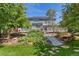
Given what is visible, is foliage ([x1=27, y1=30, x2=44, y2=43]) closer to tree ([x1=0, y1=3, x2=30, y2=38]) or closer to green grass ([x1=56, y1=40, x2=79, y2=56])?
tree ([x1=0, y1=3, x2=30, y2=38])

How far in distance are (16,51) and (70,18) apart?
50 cm

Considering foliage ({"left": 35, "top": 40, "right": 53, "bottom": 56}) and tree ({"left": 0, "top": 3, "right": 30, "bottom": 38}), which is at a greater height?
tree ({"left": 0, "top": 3, "right": 30, "bottom": 38})

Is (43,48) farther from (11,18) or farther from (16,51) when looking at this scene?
(11,18)

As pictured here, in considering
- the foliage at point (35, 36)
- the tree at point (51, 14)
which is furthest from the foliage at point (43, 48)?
the tree at point (51, 14)

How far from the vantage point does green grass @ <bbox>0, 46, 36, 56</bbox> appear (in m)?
2.09

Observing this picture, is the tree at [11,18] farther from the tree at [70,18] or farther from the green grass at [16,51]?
the tree at [70,18]

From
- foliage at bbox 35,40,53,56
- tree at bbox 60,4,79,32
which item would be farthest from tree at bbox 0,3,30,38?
tree at bbox 60,4,79,32

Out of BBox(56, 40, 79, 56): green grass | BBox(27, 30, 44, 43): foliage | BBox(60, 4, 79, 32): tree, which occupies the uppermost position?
BBox(60, 4, 79, 32): tree

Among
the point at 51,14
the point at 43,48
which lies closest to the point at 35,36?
the point at 43,48

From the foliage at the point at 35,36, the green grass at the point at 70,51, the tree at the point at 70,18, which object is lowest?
the green grass at the point at 70,51

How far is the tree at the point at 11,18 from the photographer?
2.10m

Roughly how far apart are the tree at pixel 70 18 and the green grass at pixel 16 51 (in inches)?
12.8

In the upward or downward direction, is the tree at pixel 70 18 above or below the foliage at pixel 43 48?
above

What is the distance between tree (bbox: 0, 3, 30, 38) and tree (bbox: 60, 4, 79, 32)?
0.96ft
